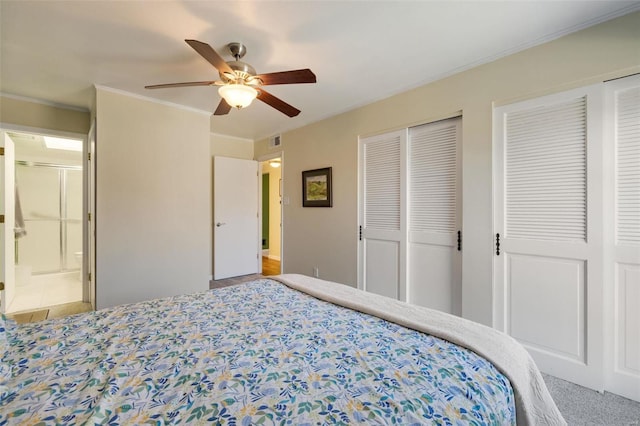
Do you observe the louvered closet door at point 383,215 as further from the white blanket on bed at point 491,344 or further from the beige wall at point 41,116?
the beige wall at point 41,116

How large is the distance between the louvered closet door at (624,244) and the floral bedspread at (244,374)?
1544 millimetres

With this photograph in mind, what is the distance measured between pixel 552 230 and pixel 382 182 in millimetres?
1562

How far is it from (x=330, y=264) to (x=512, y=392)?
2.76 meters

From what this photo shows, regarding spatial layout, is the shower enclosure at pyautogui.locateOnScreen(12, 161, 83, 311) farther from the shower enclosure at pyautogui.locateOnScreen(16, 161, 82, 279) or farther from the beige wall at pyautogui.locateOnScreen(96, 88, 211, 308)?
the beige wall at pyautogui.locateOnScreen(96, 88, 211, 308)

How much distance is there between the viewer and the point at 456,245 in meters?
2.59

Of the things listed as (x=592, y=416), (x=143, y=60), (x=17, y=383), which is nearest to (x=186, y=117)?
(x=143, y=60)

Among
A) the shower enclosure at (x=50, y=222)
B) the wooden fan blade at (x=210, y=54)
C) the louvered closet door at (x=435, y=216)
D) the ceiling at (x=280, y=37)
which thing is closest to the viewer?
the wooden fan blade at (x=210, y=54)

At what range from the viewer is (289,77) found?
1896 millimetres

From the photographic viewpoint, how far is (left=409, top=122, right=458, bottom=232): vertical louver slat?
2645mm

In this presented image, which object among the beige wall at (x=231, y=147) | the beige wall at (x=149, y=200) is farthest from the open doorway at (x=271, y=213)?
the beige wall at (x=149, y=200)

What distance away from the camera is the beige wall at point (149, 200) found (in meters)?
2.94

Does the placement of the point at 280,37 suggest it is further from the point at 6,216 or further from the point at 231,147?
the point at 6,216

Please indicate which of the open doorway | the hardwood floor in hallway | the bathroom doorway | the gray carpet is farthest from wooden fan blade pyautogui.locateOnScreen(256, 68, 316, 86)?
the open doorway

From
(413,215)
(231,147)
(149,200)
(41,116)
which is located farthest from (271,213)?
(413,215)
